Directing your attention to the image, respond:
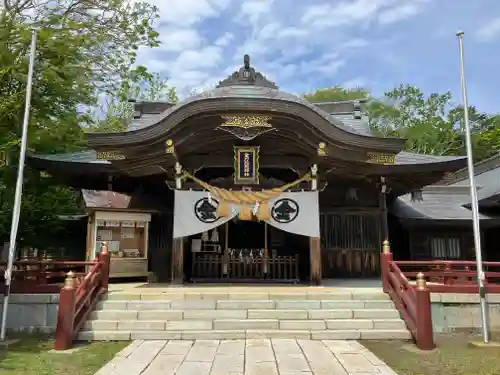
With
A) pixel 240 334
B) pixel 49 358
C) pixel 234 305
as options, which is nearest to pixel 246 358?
pixel 240 334

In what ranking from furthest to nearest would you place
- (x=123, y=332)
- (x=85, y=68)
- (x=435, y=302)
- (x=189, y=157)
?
(x=85, y=68), (x=189, y=157), (x=435, y=302), (x=123, y=332)

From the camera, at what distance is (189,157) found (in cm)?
1020

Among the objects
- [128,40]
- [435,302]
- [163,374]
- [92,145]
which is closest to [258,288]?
[435,302]

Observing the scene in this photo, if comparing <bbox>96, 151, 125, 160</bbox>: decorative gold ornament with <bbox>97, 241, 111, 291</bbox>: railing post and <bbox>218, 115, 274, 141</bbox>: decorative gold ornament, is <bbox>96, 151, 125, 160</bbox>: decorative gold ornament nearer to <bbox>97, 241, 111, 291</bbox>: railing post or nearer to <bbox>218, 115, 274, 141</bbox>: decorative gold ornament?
<bbox>97, 241, 111, 291</bbox>: railing post

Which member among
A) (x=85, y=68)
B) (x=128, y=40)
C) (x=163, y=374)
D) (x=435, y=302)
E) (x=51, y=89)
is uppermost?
(x=128, y=40)

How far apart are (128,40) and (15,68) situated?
4.74 m

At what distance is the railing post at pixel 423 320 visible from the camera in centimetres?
656

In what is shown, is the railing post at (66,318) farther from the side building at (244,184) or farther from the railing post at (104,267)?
the side building at (244,184)

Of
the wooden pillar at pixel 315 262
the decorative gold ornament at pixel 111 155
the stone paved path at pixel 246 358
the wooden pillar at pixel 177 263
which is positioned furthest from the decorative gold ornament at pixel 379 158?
the decorative gold ornament at pixel 111 155

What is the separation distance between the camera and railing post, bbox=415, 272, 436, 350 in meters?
6.56

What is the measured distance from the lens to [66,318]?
6539 millimetres

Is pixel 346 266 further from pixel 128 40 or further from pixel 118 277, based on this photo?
pixel 128 40

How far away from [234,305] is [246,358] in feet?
6.50

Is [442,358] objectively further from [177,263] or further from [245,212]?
[177,263]
